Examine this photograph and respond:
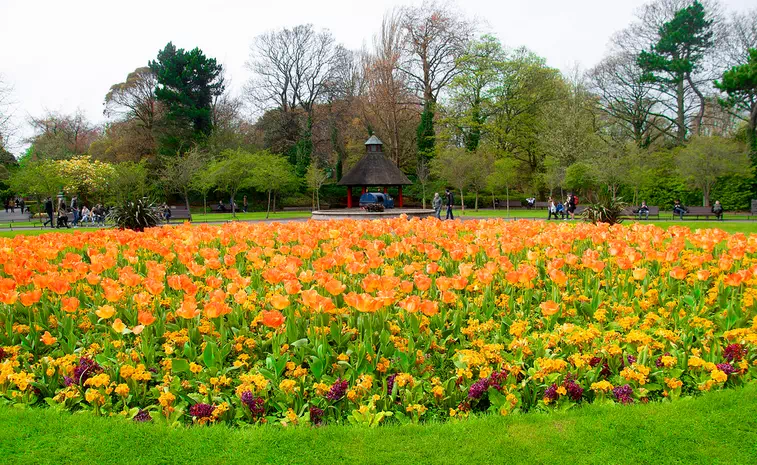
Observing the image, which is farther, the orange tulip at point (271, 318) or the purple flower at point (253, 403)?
the orange tulip at point (271, 318)

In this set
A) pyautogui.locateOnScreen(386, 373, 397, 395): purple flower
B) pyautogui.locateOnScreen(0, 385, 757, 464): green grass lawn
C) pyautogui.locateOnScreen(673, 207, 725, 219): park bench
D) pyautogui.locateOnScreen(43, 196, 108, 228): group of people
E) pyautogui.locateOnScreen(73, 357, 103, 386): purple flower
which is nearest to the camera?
pyautogui.locateOnScreen(0, 385, 757, 464): green grass lawn

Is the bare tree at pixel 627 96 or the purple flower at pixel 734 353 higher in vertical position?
the bare tree at pixel 627 96

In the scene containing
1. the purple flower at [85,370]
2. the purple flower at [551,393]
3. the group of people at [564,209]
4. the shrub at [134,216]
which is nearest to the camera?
the purple flower at [551,393]

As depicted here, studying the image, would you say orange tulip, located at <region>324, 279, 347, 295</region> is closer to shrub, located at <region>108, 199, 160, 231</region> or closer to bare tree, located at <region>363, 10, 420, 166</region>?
shrub, located at <region>108, 199, 160, 231</region>

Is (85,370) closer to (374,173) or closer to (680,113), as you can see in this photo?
(374,173)

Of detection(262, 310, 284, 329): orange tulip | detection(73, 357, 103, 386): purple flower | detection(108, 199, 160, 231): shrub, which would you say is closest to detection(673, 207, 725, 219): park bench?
detection(108, 199, 160, 231): shrub

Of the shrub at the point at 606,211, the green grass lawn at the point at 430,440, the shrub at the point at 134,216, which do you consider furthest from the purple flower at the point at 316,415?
the shrub at the point at 134,216

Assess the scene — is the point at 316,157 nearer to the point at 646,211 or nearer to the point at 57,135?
the point at 646,211

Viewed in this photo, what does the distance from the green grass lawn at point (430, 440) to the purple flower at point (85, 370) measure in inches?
14.1

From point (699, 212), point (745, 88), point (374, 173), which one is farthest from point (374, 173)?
point (745, 88)

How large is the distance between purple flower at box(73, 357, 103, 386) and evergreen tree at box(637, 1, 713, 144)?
43536 mm

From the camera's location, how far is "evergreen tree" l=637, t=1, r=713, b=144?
128 ft

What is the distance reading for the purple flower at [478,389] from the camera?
146 inches

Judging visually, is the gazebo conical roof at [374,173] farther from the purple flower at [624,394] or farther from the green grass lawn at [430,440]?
the green grass lawn at [430,440]
